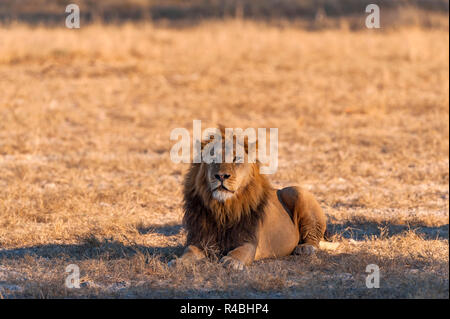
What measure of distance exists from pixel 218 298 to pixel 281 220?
121 cm

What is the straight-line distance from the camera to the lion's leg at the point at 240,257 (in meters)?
5.59

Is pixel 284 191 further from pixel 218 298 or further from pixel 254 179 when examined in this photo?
pixel 218 298

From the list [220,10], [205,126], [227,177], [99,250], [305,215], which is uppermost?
[220,10]

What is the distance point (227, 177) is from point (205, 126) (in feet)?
21.6

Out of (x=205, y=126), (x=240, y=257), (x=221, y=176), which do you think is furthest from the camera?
(x=205, y=126)

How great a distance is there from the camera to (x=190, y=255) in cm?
574

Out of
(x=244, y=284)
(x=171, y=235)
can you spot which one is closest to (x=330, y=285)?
(x=244, y=284)

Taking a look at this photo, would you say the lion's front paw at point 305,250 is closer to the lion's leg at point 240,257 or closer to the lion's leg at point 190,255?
the lion's leg at point 240,257

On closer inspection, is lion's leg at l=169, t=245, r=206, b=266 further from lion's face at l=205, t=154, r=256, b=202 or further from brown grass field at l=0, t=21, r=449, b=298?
lion's face at l=205, t=154, r=256, b=202

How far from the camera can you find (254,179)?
584 centimetres

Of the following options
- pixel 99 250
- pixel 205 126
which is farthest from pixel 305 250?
pixel 205 126

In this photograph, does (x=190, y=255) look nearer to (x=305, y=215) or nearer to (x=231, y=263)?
(x=231, y=263)

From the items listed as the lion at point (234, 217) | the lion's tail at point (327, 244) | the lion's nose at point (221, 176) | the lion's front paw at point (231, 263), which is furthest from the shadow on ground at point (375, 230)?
the lion's nose at point (221, 176)

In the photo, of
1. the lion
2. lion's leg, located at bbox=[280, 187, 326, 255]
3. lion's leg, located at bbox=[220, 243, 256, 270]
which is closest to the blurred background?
lion's leg, located at bbox=[280, 187, 326, 255]
